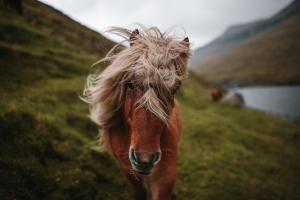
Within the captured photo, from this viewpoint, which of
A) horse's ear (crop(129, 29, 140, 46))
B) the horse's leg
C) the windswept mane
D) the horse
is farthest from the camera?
the horse's leg

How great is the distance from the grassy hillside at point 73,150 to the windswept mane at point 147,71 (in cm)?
183

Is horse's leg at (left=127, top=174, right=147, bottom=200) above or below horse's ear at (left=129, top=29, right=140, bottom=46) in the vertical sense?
below

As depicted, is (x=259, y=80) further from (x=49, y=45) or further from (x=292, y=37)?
(x=49, y=45)

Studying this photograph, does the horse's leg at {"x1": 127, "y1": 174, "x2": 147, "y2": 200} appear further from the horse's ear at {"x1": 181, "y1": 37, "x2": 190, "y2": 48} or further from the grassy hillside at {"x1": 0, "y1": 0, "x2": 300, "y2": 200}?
the horse's ear at {"x1": 181, "y1": 37, "x2": 190, "y2": 48}

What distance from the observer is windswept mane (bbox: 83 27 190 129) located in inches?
103

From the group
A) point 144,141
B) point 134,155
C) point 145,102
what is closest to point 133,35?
point 145,102

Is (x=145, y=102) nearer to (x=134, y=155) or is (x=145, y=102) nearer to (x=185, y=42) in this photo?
(x=134, y=155)

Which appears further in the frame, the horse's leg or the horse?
the horse's leg

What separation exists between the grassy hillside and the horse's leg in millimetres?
1495

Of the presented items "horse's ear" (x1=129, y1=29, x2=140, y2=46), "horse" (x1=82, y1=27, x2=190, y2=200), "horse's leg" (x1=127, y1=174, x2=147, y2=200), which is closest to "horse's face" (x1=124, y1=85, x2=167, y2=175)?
"horse" (x1=82, y1=27, x2=190, y2=200)

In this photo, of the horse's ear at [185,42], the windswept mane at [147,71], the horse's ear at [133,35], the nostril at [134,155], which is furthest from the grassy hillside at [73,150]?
the nostril at [134,155]

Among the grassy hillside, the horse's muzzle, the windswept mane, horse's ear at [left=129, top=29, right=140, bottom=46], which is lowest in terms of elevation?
the grassy hillside

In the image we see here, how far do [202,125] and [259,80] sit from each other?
377ft

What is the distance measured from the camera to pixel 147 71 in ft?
8.54
